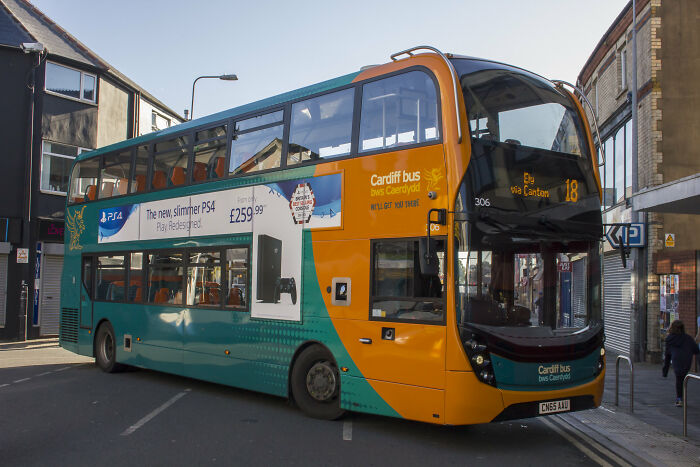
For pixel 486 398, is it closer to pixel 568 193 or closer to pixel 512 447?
pixel 512 447

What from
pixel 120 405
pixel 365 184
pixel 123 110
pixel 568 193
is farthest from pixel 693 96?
pixel 123 110

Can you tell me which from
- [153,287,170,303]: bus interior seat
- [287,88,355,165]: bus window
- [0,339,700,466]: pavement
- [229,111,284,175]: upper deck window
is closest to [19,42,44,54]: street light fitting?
[153,287,170,303]: bus interior seat

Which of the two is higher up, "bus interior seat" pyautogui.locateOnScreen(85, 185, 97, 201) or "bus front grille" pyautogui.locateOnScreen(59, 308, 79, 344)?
"bus interior seat" pyautogui.locateOnScreen(85, 185, 97, 201)

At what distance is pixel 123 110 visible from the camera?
28.7 metres

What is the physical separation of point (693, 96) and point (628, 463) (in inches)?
572

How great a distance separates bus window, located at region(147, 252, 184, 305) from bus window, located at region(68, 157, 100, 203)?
3.19 metres

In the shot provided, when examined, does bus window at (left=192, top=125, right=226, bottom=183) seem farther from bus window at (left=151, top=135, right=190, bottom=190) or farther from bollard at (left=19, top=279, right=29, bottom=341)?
bollard at (left=19, top=279, right=29, bottom=341)

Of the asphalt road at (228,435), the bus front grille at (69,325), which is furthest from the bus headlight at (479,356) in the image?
the bus front grille at (69,325)

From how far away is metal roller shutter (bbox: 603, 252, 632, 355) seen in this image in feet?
67.4

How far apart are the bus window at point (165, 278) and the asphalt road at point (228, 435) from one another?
1.72 meters

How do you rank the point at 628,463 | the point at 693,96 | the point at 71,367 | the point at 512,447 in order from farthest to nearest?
1. the point at 693,96
2. the point at 71,367
3. the point at 512,447
4. the point at 628,463

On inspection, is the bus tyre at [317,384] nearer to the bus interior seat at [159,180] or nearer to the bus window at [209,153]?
the bus window at [209,153]

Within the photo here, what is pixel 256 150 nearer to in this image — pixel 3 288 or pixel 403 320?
pixel 403 320

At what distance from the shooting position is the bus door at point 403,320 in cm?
764
